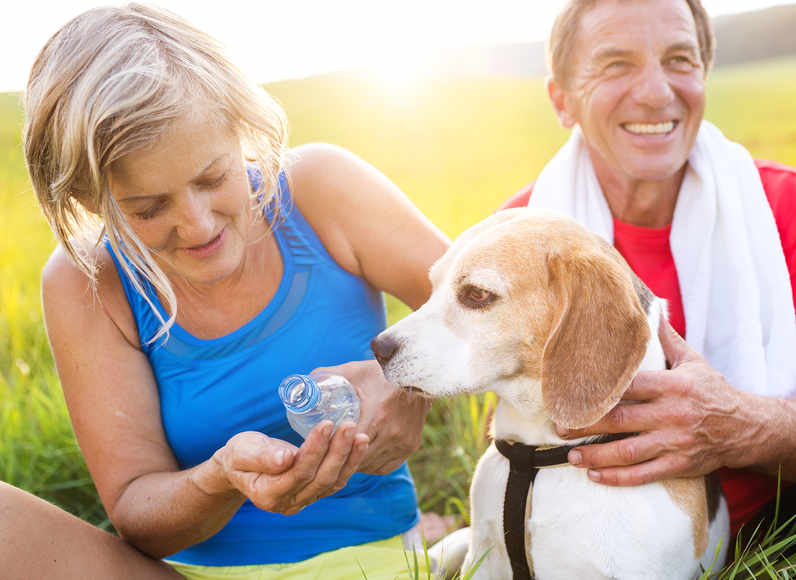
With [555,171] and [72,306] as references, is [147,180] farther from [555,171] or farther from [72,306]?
[555,171]

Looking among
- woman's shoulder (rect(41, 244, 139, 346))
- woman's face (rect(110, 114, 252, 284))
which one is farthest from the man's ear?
woman's shoulder (rect(41, 244, 139, 346))

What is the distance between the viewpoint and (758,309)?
2457 millimetres

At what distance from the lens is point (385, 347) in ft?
6.16

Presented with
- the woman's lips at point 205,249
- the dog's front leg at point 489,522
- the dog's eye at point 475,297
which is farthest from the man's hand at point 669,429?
the woman's lips at point 205,249

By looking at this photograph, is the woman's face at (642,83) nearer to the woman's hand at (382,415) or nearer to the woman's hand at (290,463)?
the woman's hand at (382,415)

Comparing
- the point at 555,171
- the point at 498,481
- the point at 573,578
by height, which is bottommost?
the point at 573,578

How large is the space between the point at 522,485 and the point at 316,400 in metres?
0.62

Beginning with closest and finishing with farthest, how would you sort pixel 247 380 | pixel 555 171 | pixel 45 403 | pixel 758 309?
1. pixel 247 380
2. pixel 758 309
3. pixel 555 171
4. pixel 45 403

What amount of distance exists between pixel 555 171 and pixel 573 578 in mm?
1518

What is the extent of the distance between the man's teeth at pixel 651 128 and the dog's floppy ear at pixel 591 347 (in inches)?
Result: 39.1

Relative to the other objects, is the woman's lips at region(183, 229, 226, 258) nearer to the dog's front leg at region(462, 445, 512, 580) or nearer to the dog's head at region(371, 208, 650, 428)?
the dog's head at region(371, 208, 650, 428)

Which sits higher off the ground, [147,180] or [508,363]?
[147,180]

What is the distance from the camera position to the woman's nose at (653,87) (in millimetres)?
2508

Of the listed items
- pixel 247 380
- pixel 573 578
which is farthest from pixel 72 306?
pixel 573 578
